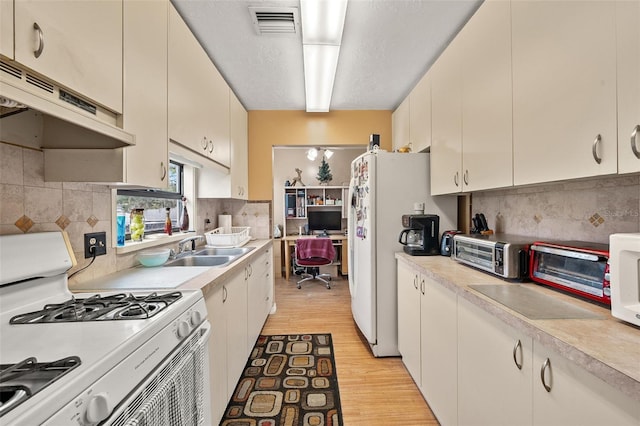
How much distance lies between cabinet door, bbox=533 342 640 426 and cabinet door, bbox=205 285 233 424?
127cm

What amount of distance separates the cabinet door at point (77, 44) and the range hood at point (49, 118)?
0.13 ft

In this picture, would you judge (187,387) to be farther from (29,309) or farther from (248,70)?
(248,70)

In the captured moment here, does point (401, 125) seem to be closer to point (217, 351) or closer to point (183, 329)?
point (217, 351)

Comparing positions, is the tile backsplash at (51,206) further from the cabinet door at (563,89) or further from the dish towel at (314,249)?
the dish towel at (314,249)

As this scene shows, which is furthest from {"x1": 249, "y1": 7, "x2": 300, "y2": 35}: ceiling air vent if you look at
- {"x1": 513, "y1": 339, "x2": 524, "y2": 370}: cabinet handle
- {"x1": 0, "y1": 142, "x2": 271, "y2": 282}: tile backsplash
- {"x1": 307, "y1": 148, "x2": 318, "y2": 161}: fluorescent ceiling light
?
{"x1": 307, "y1": 148, "x2": 318, "y2": 161}: fluorescent ceiling light

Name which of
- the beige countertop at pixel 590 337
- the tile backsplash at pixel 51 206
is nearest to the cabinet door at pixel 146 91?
the tile backsplash at pixel 51 206

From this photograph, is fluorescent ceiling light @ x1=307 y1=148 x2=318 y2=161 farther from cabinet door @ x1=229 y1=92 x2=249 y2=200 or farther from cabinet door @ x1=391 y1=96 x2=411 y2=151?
cabinet door @ x1=391 y1=96 x2=411 y2=151

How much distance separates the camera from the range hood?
0.75 metres

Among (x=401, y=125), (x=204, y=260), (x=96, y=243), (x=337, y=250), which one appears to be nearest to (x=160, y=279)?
(x=96, y=243)

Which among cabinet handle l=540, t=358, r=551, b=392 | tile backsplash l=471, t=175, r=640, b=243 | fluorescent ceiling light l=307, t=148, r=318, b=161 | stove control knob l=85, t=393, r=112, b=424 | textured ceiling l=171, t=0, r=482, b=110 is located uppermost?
textured ceiling l=171, t=0, r=482, b=110

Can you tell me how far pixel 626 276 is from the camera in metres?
0.80

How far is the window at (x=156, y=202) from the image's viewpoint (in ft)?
6.36

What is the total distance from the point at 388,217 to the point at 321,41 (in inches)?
53.6

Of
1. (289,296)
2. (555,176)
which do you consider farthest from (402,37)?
(289,296)
